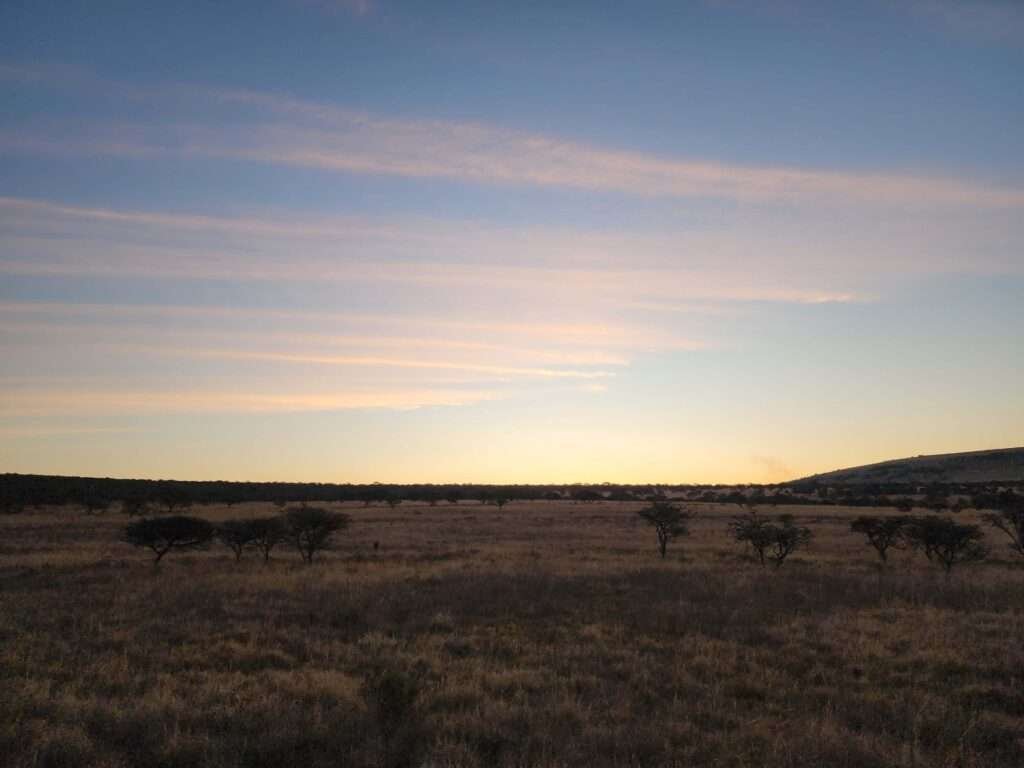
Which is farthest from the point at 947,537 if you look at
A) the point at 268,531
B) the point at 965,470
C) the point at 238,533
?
the point at 965,470

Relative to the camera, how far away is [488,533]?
2131 inches

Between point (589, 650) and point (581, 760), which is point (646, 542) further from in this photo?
point (581, 760)

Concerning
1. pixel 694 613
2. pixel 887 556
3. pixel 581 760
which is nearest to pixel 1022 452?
pixel 887 556

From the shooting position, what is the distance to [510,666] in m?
14.8

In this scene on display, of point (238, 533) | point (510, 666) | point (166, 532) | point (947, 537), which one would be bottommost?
point (510, 666)

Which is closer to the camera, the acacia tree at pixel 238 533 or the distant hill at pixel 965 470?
the acacia tree at pixel 238 533

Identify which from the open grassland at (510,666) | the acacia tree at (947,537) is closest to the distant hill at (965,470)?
the acacia tree at (947,537)

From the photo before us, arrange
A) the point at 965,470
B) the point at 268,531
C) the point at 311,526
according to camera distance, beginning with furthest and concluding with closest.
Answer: the point at 965,470
the point at 311,526
the point at 268,531

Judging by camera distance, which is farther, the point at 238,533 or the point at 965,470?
the point at 965,470

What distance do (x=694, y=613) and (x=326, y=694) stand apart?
1182cm

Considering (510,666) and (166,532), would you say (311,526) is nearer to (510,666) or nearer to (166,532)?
(166,532)

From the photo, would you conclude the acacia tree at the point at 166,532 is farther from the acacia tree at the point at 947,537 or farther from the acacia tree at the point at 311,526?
the acacia tree at the point at 947,537

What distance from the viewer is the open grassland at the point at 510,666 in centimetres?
980

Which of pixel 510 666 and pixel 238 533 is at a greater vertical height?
pixel 238 533
